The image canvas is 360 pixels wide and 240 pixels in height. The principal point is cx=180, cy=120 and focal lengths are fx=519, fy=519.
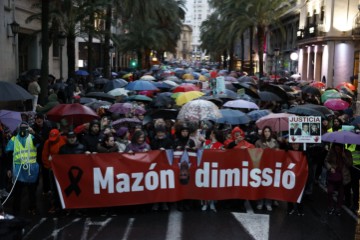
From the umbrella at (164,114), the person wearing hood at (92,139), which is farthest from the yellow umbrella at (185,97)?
the person wearing hood at (92,139)

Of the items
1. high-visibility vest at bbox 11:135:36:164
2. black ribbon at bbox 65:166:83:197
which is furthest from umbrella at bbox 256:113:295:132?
high-visibility vest at bbox 11:135:36:164

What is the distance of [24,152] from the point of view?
898cm

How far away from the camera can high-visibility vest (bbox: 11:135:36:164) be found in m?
8.95

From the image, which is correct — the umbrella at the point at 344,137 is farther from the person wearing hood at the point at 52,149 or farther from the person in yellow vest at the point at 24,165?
the person in yellow vest at the point at 24,165

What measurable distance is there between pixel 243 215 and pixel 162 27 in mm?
44177

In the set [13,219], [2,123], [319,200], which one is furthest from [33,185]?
[319,200]

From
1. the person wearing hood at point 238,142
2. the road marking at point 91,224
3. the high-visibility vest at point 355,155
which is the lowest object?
the road marking at point 91,224

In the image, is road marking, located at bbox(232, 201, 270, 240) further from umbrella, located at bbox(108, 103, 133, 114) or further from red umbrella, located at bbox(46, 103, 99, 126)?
umbrella, located at bbox(108, 103, 133, 114)

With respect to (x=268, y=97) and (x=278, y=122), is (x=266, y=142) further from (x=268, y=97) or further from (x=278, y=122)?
(x=268, y=97)

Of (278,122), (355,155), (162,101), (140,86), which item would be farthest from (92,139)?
(140,86)

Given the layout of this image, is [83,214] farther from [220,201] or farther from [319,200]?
[319,200]

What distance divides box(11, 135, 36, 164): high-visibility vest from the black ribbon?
0.71m

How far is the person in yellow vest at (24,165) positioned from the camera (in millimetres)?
8961

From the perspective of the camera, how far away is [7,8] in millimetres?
25547
